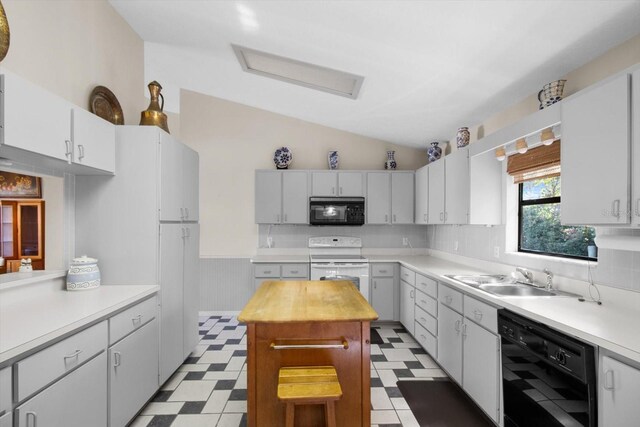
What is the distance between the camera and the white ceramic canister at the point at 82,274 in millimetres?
2133

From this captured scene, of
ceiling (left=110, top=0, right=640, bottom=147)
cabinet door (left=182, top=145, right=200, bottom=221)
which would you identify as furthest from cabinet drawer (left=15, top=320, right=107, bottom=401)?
ceiling (left=110, top=0, right=640, bottom=147)

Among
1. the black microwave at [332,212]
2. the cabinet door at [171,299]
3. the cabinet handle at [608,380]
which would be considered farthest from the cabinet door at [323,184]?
the cabinet handle at [608,380]

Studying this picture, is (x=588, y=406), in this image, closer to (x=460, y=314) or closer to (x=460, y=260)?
(x=460, y=314)

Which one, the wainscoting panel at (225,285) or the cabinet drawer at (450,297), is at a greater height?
the cabinet drawer at (450,297)

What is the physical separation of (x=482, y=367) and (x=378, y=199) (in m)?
2.61

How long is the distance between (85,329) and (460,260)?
359 centimetres

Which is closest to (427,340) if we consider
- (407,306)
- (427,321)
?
(427,321)

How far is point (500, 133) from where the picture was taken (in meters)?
2.46

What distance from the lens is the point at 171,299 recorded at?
257 cm

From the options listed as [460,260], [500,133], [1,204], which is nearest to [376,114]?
[500,133]

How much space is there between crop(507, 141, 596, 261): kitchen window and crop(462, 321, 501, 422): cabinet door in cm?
91

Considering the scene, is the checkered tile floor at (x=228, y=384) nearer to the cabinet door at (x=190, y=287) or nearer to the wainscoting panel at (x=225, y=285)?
the cabinet door at (x=190, y=287)

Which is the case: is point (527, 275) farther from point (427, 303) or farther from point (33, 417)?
point (33, 417)

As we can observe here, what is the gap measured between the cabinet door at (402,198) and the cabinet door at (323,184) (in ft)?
2.80
